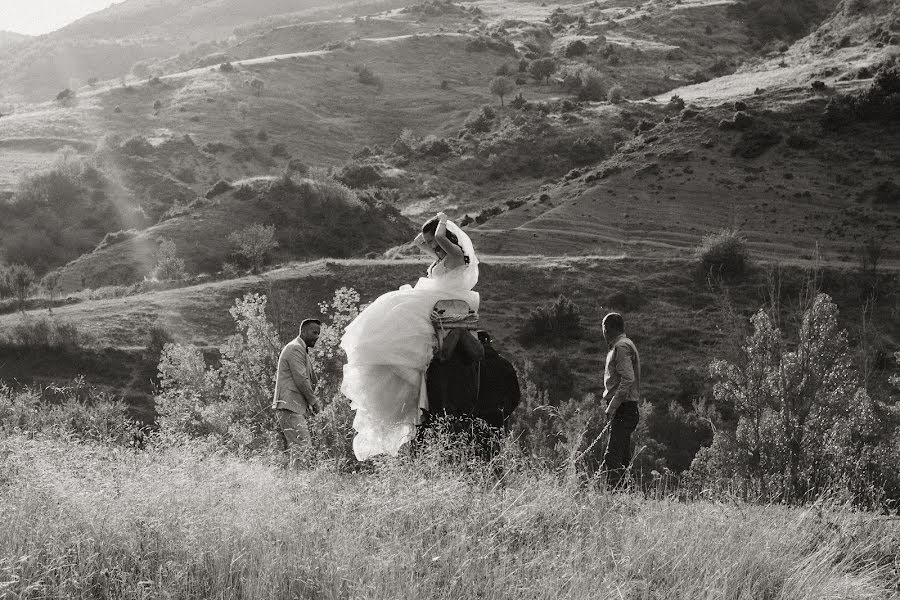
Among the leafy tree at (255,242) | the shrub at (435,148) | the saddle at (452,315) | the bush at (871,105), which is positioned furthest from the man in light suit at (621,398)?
the shrub at (435,148)

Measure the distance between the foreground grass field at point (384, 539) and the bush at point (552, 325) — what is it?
26685 mm

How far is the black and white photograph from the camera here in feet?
11.9

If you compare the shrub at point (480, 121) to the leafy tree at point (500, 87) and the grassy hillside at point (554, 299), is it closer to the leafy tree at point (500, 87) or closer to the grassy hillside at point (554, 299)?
the leafy tree at point (500, 87)

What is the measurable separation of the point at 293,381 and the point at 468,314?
3.45 m

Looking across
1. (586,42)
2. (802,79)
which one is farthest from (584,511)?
(586,42)

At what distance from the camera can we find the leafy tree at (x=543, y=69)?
285 ft

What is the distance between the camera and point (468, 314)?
5.06 m

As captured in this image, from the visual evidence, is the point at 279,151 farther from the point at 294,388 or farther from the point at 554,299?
the point at 294,388

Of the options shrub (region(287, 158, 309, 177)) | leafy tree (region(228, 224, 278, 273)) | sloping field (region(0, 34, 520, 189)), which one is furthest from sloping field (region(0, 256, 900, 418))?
sloping field (region(0, 34, 520, 189))

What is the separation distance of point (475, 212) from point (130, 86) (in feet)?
146

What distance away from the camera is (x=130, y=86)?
265 feet

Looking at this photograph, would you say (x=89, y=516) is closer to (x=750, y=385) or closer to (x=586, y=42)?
(x=750, y=385)

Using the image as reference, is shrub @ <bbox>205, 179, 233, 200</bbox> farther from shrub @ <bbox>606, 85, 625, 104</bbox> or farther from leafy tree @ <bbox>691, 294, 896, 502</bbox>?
leafy tree @ <bbox>691, 294, 896, 502</bbox>

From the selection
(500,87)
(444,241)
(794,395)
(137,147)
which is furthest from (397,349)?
(500,87)
